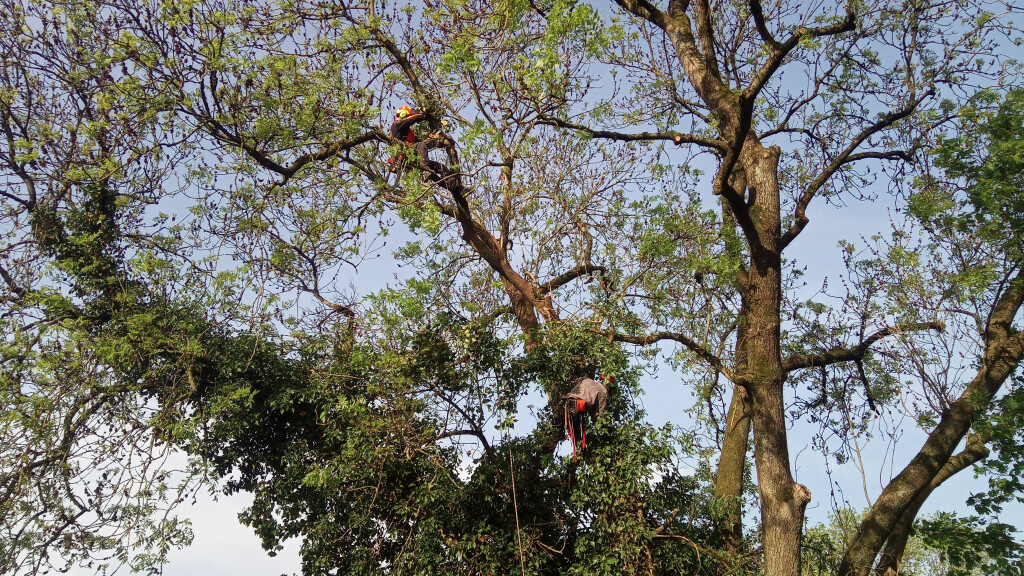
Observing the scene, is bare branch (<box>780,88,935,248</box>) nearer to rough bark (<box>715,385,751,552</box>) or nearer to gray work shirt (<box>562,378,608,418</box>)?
rough bark (<box>715,385,751,552</box>)

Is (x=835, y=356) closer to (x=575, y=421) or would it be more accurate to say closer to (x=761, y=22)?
(x=575, y=421)

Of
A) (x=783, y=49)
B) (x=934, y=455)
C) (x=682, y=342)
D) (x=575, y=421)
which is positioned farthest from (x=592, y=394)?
(x=783, y=49)

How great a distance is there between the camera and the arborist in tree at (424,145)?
7.35 m

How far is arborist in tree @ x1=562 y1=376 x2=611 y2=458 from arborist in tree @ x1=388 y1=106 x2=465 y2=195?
88.7 inches

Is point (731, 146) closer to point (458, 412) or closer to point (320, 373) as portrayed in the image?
point (458, 412)

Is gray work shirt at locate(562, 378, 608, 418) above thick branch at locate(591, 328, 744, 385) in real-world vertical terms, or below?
below

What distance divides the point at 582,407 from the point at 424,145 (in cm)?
304

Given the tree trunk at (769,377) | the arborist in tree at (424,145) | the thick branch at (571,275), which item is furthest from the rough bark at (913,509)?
the arborist in tree at (424,145)

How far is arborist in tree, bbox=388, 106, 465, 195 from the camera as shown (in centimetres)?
735

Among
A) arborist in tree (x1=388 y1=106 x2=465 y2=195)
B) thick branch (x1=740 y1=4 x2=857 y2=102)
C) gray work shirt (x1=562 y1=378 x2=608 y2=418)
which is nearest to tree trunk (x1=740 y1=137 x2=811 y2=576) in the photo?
thick branch (x1=740 y1=4 x2=857 y2=102)

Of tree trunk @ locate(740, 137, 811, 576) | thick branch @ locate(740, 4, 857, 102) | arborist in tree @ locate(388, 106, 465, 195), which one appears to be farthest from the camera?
arborist in tree @ locate(388, 106, 465, 195)

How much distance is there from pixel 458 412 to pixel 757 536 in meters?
3.63

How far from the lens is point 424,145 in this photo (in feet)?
24.5

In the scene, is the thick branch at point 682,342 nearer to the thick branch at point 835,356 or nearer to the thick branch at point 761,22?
the thick branch at point 835,356
